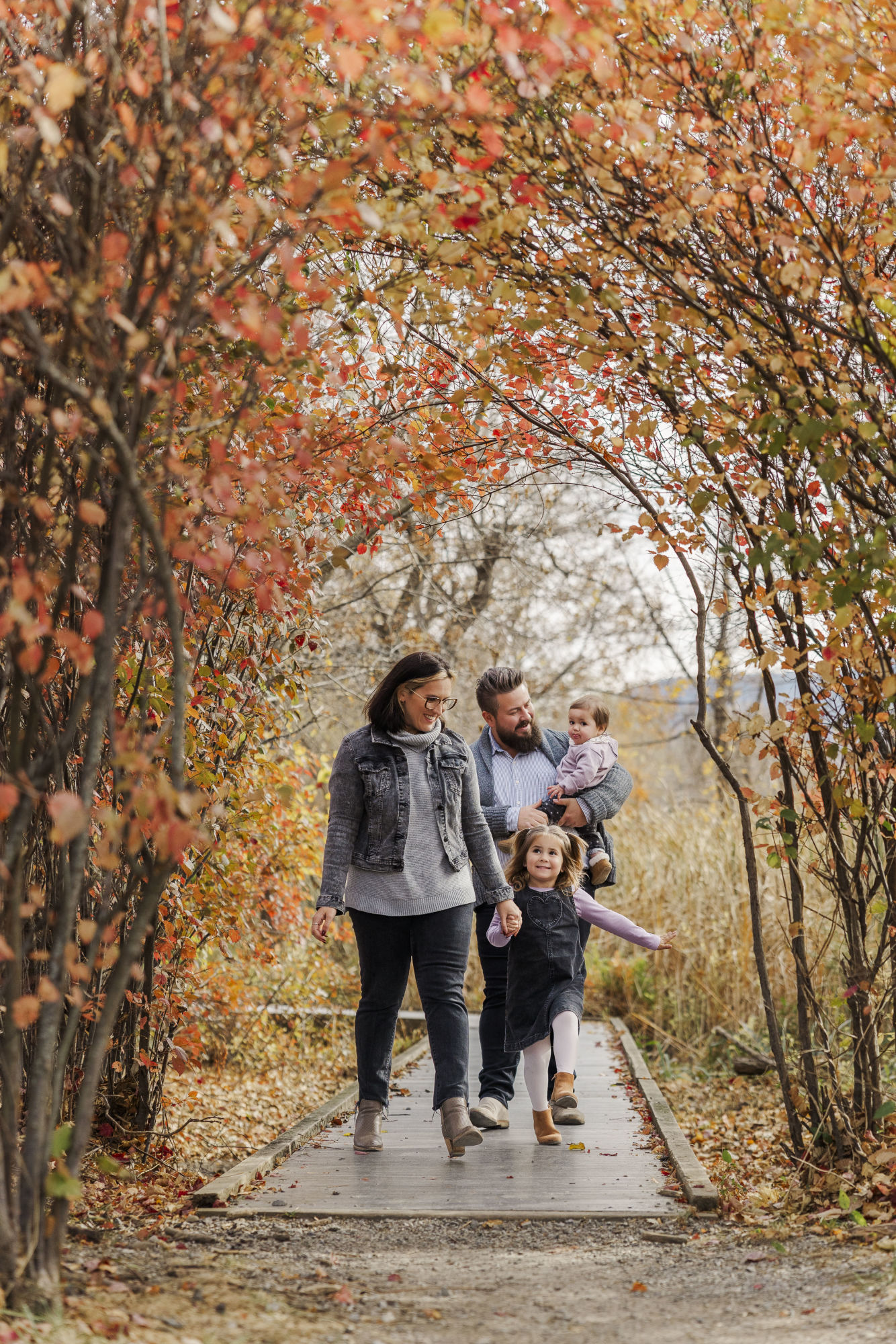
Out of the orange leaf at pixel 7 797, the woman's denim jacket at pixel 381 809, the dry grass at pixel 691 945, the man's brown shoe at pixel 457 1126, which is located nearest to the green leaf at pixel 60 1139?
the orange leaf at pixel 7 797

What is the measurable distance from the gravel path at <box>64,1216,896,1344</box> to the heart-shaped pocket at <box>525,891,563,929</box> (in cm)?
124

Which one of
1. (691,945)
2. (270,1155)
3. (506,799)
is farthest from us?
(691,945)

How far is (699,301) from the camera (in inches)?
141

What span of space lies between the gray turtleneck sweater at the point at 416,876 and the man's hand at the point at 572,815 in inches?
30.1

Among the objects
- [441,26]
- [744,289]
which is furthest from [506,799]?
[441,26]

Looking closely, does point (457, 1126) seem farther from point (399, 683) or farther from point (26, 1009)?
point (26, 1009)

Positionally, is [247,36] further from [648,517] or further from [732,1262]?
[732,1262]

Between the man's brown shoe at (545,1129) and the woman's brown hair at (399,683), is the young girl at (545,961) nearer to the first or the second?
the man's brown shoe at (545,1129)

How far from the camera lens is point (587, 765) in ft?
16.6

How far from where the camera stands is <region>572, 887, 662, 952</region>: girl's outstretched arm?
505 centimetres

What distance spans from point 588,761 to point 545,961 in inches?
34.4

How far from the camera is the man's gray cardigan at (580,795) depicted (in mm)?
5059

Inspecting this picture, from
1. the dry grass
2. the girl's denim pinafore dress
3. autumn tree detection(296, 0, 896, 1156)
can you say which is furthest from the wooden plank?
the dry grass

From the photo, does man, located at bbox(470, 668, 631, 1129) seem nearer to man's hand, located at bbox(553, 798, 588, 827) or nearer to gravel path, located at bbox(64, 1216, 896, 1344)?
man's hand, located at bbox(553, 798, 588, 827)
